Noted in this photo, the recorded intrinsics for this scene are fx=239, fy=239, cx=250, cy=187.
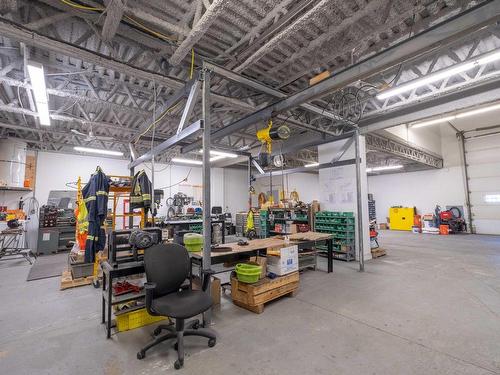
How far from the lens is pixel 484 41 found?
14.2ft

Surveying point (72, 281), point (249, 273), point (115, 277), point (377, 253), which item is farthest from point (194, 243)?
point (377, 253)

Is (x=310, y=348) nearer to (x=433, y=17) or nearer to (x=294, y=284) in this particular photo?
(x=294, y=284)

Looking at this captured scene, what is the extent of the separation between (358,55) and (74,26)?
4.45m

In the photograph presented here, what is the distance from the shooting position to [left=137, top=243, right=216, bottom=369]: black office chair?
2252 mm

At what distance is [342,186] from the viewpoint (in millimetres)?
6875

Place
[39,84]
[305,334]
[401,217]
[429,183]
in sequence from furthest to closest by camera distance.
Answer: [401,217]
[429,183]
[39,84]
[305,334]

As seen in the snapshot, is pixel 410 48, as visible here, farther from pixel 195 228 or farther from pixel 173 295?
pixel 195 228

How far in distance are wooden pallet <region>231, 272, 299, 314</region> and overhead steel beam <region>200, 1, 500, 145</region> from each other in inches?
117

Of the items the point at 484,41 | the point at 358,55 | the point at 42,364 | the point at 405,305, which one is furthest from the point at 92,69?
the point at 484,41

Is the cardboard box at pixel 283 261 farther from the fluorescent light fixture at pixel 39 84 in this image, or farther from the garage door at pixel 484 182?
the garage door at pixel 484 182

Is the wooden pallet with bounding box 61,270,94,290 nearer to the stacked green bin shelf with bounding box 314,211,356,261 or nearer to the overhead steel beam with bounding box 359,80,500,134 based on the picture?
the stacked green bin shelf with bounding box 314,211,356,261

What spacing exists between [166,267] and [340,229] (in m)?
5.05

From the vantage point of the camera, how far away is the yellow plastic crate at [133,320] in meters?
2.85

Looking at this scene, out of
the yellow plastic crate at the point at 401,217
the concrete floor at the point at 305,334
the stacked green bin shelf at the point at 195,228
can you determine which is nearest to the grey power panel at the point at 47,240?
the concrete floor at the point at 305,334
